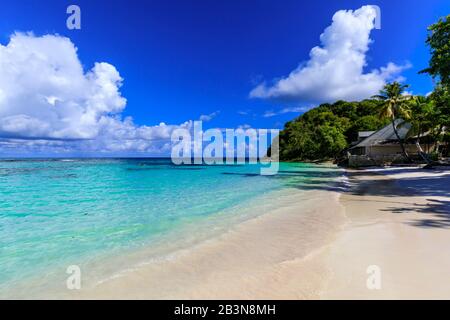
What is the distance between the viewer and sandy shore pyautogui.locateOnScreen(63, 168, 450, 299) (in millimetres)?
3215

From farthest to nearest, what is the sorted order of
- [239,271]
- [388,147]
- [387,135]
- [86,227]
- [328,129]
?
1. [328,129]
2. [388,147]
3. [387,135]
4. [86,227]
5. [239,271]

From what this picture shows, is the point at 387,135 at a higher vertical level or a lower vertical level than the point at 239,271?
higher

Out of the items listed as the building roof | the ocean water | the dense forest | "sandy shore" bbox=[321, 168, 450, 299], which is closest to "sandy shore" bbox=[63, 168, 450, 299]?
"sandy shore" bbox=[321, 168, 450, 299]

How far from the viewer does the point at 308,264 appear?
4039mm

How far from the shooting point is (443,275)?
11.0 ft

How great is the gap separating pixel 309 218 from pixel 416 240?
283 cm

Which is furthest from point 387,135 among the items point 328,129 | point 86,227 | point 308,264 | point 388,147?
point 86,227

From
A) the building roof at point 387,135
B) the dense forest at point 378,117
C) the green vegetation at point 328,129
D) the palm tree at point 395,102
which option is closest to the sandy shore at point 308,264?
the dense forest at point 378,117

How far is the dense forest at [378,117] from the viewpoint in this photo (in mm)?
14531

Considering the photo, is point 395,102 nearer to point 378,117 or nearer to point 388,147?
point 378,117

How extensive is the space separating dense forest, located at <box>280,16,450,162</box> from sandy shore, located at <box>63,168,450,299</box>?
12936mm

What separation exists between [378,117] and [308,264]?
99.9 feet

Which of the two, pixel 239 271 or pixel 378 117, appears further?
pixel 378 117

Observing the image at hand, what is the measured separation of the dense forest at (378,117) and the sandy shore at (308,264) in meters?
12.9
